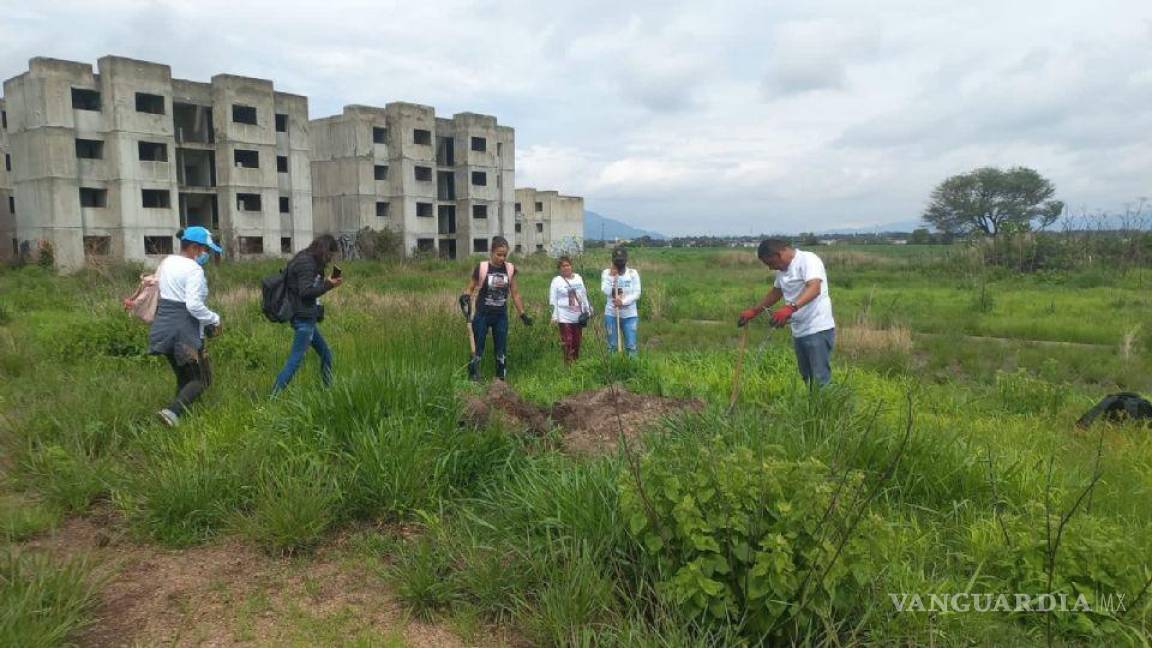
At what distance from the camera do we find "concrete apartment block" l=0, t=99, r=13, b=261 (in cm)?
3372

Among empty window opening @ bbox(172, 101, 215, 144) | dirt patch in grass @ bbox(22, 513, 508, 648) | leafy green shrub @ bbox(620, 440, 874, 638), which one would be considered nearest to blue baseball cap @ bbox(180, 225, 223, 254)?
dirt patch in grass @ bbox(22, 513, 508, 648)

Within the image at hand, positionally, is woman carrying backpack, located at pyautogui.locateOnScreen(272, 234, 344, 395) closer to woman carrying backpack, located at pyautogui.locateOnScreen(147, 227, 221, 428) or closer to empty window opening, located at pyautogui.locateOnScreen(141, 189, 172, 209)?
woman carrying backpack, located at pyautogui.locateOnScreen(147, 227, 221, 428)

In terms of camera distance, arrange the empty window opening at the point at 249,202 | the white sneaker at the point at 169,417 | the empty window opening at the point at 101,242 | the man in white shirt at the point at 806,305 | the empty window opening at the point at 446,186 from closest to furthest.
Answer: the white sneaker at the point at 169,417, the man in white shirt at the point at 806,305, the empty window opening at the point at 101,242, the empty window opening at the point at 249,202, the empty window opening at the point at 446,186

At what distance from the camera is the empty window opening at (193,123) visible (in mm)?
34750

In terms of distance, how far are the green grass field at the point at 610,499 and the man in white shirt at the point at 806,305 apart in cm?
40

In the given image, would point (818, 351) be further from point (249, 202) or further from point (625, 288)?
point (249, 202)

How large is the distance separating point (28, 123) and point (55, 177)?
107 inches

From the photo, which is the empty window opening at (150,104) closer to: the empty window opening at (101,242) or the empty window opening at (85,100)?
the empty window opening at (85,100)

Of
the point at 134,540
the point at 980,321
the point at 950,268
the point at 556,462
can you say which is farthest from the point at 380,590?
the point at 950,268

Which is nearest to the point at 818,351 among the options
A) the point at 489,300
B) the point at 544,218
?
the point at 489,300

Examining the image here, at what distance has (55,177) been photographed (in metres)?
29.8

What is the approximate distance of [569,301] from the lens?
8.28 m

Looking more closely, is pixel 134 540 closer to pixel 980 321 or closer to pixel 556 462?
pixel 556 462

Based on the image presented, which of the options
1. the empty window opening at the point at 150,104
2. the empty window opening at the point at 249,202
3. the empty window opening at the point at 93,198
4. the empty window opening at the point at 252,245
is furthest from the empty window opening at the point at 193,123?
the empty window opening at the point at 252,245
